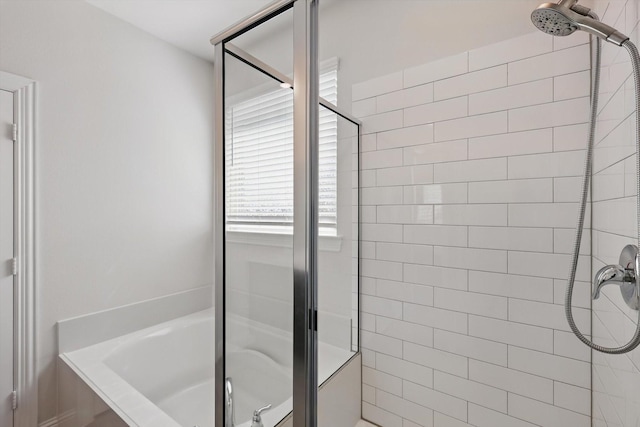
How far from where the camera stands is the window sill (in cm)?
87

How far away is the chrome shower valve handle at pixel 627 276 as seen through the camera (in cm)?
57

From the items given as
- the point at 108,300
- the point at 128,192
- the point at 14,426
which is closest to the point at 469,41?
the point at 128,192

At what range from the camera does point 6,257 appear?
1.50 metres

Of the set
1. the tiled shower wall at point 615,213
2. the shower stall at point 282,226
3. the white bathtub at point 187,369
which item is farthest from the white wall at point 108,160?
the tiled shower wall at point 615,213

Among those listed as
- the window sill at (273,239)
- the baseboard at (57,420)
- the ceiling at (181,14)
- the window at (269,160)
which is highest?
the ceiling at (181,14)

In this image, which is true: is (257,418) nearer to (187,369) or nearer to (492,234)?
(492,234)

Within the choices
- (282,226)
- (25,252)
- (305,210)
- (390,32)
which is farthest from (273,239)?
(25,252)

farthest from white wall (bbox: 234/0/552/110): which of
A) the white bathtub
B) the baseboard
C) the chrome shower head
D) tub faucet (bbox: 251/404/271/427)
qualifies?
the baseboard

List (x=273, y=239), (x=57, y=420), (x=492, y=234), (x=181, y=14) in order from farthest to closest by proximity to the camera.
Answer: (x=181, y=14) < (x=57, y=420) < (x=273, y=239) < (x=492, y=234)

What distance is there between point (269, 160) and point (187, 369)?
1.65 meters

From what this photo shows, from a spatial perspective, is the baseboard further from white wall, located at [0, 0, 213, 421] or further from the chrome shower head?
the chrome shower head

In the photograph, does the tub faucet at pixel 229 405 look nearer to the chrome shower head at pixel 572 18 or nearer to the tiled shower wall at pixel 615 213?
Answer: the tiled shower wall at pixel 615 213

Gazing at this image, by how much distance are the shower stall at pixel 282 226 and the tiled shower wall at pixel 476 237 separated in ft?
0.27

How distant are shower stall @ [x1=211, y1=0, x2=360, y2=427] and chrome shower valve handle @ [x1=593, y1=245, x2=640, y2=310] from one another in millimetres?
558
